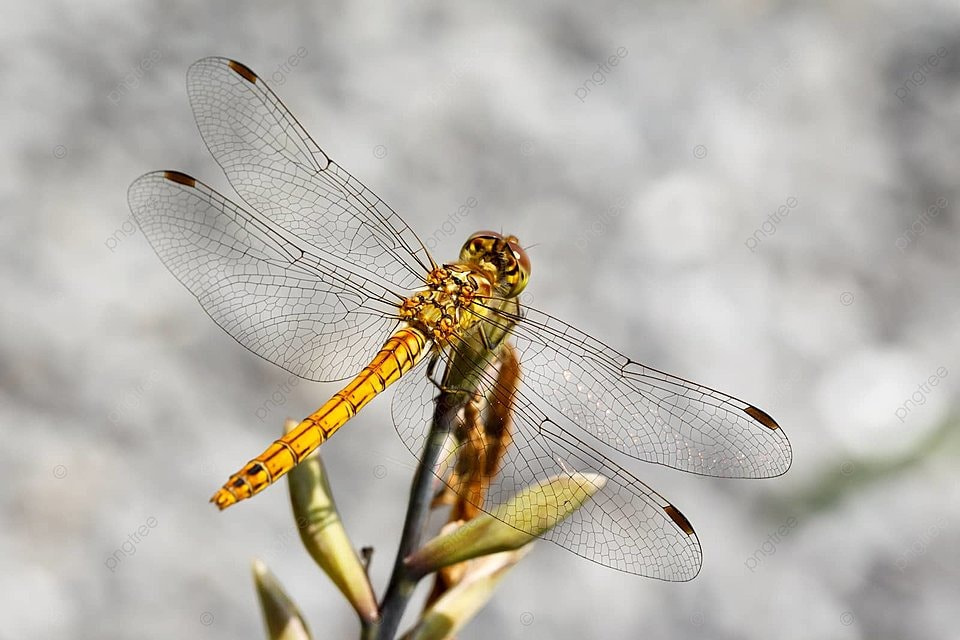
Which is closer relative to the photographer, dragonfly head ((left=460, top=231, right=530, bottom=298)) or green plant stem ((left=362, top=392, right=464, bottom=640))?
green plant stem ((left=362, top=392, right=464, bottom=640))

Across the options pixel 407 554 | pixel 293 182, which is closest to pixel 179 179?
pixel 293 182

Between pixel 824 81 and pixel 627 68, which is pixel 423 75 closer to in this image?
pixel 627 68

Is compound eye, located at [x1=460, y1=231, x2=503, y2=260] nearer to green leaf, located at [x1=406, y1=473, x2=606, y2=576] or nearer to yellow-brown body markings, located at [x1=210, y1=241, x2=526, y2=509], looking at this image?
yellow-brown body markings, located at [x1=210, y1=241, x2=526, y2=509]

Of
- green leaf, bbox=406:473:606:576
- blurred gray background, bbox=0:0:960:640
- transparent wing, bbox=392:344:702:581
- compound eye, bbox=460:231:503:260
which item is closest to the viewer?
green leaf, bbox=406:473:606:576

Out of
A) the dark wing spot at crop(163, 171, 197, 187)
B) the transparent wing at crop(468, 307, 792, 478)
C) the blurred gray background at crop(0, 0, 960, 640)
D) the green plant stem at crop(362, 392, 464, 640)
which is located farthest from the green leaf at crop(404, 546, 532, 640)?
the blurred gray background at crop(0, 0, 960, 640)

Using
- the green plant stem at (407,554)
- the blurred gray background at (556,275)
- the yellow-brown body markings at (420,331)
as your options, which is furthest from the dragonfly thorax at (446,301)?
the blurred gray background at (556,275)

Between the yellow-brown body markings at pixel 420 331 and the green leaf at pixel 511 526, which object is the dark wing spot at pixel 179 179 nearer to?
the yellow-brown body markings at pixel 420 331

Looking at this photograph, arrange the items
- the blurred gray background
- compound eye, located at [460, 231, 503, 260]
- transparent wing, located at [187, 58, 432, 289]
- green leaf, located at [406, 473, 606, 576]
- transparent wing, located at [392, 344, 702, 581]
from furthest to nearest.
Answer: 1. the blurred gray background
2. transparent wing, located at [187, 58, 432, 289]
3. compound eye, located at [460, 231, 503, 260]
4. transparent wing, located at [392, 344, 702, 581]
5. green leaf, located at [406, 473, 606, 576]

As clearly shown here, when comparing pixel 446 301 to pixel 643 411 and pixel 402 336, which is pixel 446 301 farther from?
pixel 643 411

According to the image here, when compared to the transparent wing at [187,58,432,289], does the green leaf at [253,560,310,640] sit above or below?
below
